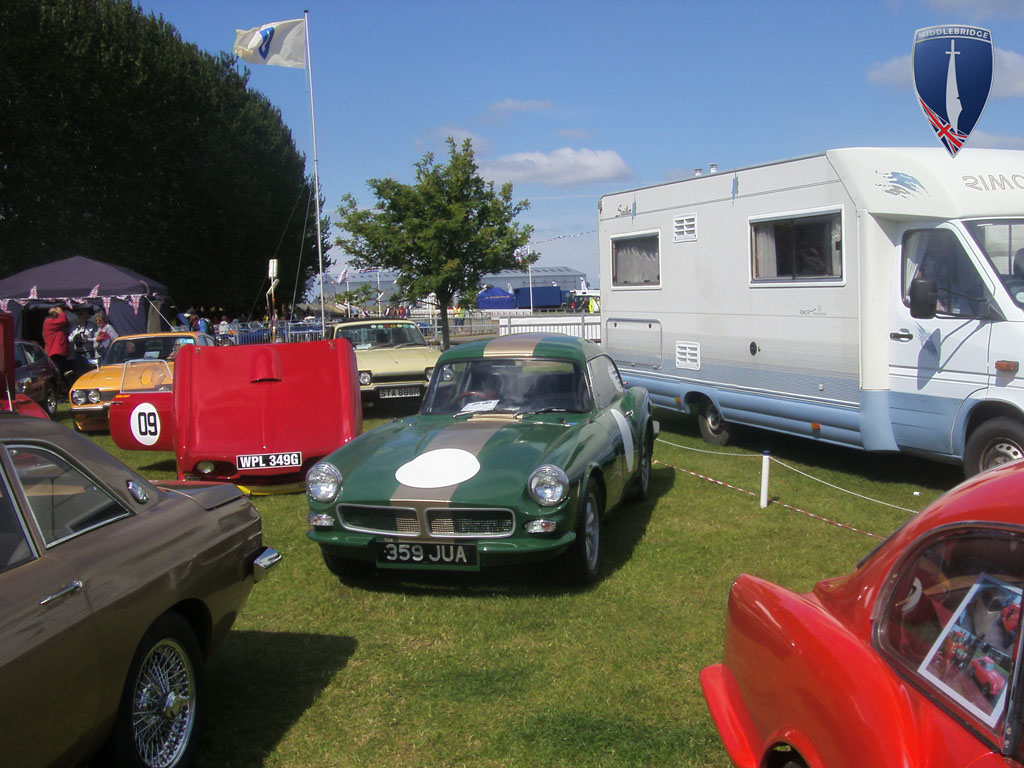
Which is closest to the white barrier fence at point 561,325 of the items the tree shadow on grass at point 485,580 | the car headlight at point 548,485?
the tree shadow on grass at point 485,580

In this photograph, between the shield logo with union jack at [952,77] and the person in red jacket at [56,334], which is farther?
the person in red jacket at [56,334]

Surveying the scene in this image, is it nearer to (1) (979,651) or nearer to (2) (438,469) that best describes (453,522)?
(2) (438,469)

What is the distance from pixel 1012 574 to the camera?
2.05 metres

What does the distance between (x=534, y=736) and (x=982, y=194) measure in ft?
20.9

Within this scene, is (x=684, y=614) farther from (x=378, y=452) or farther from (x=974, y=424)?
(x=974, y=424)

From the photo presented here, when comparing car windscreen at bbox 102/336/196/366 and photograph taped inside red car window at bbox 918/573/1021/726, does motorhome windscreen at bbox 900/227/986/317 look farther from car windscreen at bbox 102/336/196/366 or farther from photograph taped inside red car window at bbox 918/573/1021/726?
car windscreen at bbox 102/336/196/366

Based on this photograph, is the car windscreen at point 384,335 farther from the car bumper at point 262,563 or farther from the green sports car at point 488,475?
the car bumper at point 262,563

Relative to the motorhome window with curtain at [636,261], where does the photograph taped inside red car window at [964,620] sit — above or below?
below

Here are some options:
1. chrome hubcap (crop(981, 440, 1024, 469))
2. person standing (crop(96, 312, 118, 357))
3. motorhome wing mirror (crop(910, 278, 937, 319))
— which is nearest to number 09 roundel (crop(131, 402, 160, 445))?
motorhome wing mirror (crop(910, 278, 937, 319))

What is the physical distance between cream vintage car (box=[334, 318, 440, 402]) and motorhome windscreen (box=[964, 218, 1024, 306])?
7.63 m

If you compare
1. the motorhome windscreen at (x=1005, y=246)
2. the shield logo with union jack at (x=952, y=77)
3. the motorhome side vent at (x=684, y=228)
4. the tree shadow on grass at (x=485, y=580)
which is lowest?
the tree shadow on grass at (x=485, y=580)

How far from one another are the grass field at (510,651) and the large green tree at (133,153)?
82.3 feet

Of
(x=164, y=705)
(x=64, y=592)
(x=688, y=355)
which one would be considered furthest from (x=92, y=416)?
(x=64, y=592)

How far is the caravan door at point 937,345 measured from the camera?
7.57 m
